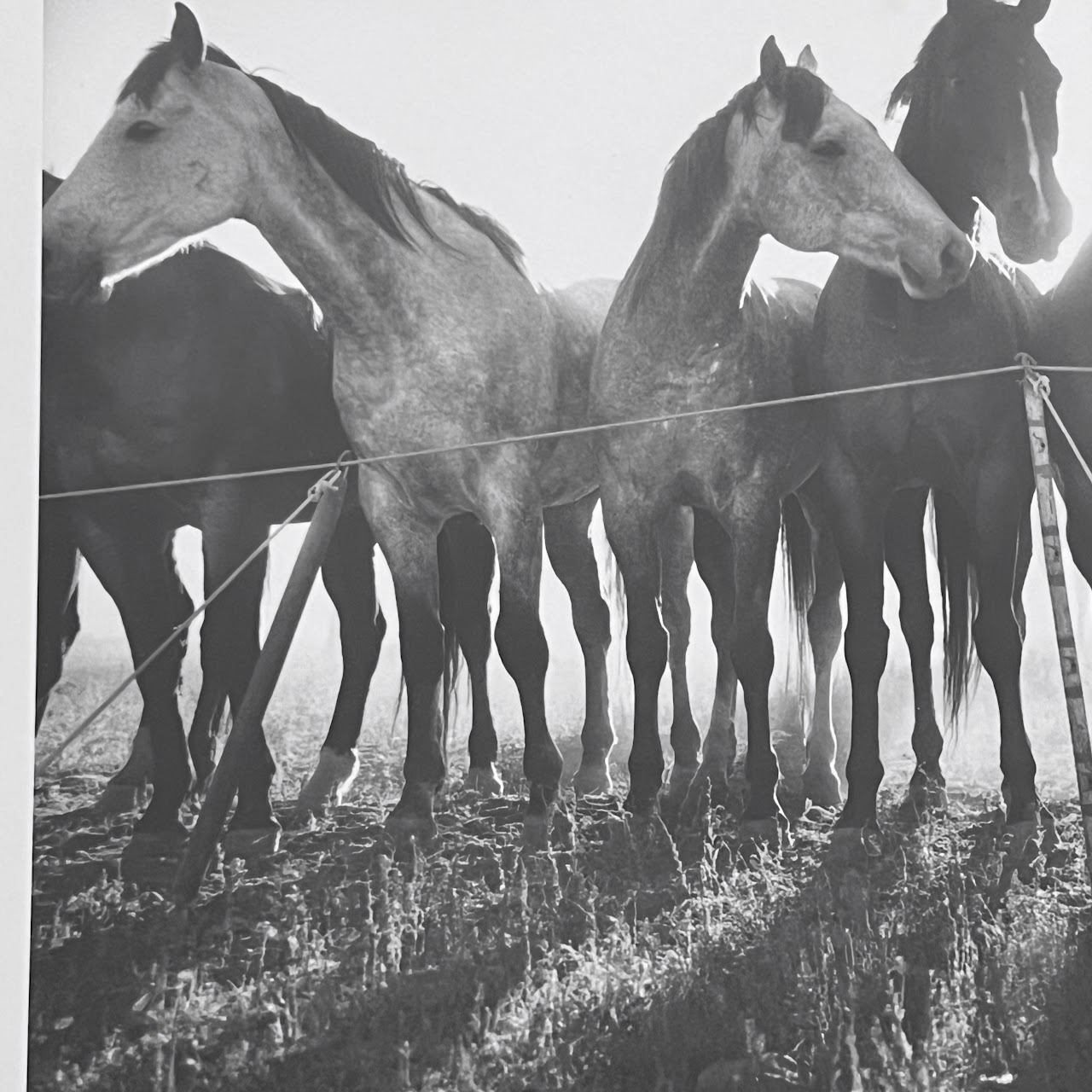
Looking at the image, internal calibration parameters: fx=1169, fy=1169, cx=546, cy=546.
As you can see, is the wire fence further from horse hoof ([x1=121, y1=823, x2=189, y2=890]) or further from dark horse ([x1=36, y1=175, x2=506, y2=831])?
horse hoof ([x1=121, y1=823, x2=189, y2=890])

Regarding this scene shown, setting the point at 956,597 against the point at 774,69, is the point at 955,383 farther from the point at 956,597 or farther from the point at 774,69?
the point at 774,69

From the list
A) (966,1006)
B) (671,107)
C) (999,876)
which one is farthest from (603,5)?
(966,1006)

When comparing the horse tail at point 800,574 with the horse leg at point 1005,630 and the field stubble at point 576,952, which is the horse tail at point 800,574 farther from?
the horse leg at point 1005,630

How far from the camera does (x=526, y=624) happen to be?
7.59 feet

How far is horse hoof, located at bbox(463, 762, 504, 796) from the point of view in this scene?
2227mm

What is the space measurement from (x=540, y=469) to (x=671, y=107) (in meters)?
0.78

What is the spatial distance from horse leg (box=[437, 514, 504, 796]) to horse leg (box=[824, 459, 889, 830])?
68cm

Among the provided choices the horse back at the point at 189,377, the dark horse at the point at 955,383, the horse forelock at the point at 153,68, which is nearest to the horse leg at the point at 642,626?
the dark horse at the point at 955,383

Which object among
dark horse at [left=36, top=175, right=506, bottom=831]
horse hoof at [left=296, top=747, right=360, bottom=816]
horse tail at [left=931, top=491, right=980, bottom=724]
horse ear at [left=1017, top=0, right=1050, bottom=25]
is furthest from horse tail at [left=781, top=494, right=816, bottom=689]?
horse ear at [left=1017, top=0, right=1050, bottom=25]

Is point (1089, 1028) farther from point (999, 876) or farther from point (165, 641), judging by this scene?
point (165, 641)

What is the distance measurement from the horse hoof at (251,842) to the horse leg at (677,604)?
78 cm

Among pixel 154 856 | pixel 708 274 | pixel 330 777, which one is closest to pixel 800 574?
pixel 708 274

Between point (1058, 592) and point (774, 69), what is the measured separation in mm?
1115

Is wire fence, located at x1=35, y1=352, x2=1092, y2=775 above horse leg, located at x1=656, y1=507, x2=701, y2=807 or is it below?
above
